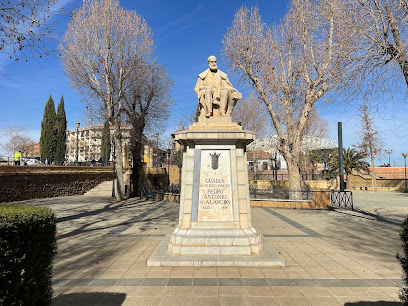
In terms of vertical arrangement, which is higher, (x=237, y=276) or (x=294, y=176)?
(x=294, y=176)

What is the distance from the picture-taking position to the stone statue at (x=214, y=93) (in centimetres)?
602

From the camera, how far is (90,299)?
370 centimetres

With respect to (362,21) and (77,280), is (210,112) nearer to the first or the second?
(77,280)

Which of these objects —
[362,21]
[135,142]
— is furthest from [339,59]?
[135,142]

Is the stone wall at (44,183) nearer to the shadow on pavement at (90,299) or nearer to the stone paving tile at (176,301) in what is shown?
the shadow on pavement at (90,299)

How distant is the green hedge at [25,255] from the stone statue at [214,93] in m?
4.27

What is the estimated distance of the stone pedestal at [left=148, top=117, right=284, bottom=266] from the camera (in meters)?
5.16

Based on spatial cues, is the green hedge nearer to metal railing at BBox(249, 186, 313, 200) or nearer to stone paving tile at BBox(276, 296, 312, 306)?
stone paving tile at BBox(276, 296, 312, 306)

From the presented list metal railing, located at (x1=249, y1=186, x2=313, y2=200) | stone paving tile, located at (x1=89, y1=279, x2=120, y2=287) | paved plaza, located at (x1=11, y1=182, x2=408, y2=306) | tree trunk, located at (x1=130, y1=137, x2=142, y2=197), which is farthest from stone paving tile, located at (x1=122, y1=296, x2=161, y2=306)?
tree trunk, located at (x1=130, y1=137, x2=142, y2=197)

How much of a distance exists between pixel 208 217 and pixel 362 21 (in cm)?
713

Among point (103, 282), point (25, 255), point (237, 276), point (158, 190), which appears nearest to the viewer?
point (25, 255)

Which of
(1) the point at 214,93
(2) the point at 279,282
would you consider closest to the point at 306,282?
(2) the point at 279,282

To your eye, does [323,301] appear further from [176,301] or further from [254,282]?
[176,301]

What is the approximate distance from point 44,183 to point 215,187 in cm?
2066
